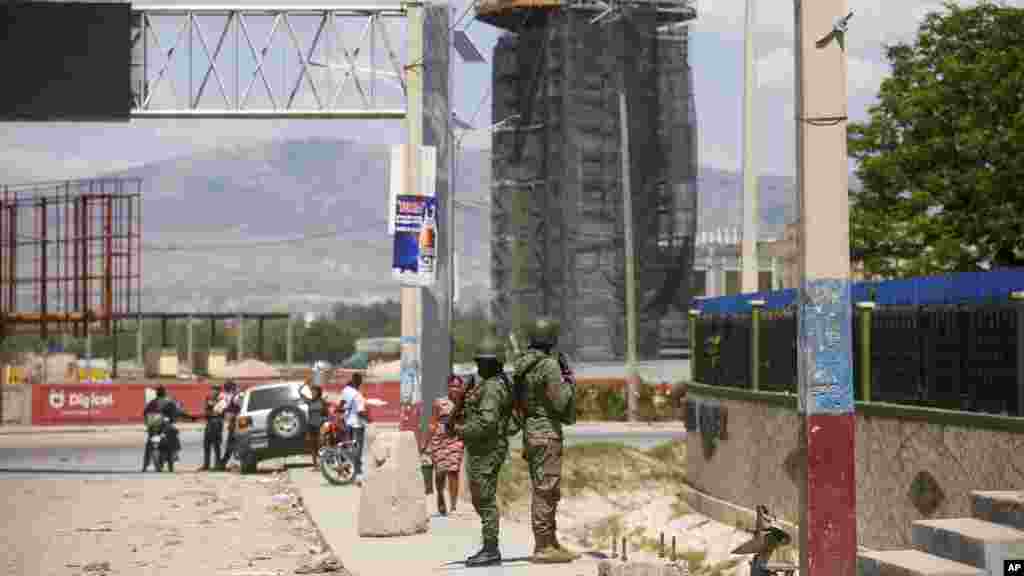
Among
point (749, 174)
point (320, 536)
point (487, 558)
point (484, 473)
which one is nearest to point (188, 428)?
point (749, 174)

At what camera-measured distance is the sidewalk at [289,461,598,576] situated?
14.8 metres

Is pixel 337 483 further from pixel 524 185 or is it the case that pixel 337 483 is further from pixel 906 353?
pixel 524 185

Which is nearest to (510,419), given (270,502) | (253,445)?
(270,502)

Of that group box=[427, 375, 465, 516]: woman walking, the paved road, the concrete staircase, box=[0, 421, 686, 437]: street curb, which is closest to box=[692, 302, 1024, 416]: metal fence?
the concrete staircase

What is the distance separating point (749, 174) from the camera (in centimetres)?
2892

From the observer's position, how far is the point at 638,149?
9625 centimetres

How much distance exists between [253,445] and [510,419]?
757 inches

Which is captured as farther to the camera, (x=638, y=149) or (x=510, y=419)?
(x=638, y=149)

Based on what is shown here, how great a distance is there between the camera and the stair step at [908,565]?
10094 millimetres

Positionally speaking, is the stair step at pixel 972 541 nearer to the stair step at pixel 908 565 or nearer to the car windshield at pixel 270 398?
the stair step at pixel 908 565

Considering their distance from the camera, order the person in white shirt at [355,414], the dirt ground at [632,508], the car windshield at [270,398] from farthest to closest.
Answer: the car windshield at [270,398]
the person in white shirt at [355,414]
the dirt ground at [632,508]

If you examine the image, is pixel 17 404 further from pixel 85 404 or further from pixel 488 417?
pixel 488 417

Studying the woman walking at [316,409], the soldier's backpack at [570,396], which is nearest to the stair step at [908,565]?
the soldier's backpack at [570,396]

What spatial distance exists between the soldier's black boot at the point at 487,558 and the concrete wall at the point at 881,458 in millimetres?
3876
